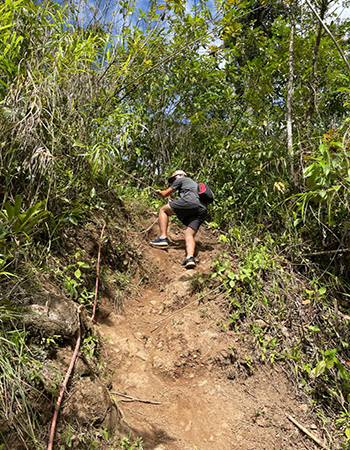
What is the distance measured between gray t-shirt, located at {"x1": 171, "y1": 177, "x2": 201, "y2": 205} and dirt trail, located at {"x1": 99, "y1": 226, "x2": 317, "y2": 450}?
131 centimetres

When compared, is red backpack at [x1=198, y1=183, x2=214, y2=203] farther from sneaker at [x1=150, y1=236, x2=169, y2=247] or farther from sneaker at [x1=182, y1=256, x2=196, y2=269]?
sneaker at [x1=182, y1=256, x2=196, y2=269]

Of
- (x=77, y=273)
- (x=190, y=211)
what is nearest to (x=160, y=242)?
(x=190, y=211)

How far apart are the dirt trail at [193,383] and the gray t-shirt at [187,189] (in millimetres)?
1310

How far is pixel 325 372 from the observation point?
2668 mm

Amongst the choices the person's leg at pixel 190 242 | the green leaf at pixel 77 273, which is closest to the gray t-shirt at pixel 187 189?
the person's leg at pixel 190 242

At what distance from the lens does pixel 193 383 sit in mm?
2684

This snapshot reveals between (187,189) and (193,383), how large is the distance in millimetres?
2481

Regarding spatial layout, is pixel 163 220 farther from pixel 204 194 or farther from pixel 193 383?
pixel 193 383

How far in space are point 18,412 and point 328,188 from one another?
2.71 metres

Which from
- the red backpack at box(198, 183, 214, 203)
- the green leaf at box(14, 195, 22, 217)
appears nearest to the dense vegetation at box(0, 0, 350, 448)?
the green leaf at box(14, 195, 22, 217)

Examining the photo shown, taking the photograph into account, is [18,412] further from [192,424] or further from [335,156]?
[335,156]

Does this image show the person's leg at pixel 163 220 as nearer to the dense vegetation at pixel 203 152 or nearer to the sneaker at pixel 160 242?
the sneaker at pixel 160 242

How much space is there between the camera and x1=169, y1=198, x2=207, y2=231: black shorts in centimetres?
424

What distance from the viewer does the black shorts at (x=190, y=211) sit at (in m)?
4.24
